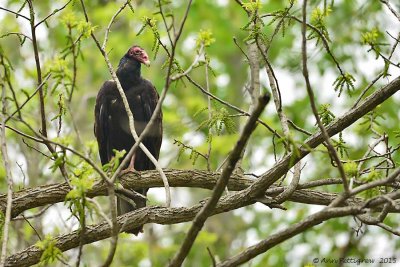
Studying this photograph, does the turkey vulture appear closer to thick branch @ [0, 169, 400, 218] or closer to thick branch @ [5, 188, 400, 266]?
thick branch @ [0, 169, 400, 218]

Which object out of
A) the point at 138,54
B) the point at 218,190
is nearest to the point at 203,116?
the point at 138,54

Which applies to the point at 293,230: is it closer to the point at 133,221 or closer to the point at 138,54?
the point at 133,221

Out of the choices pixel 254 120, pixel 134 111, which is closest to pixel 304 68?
pixel 254 120

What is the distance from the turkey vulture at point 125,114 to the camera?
6.54 metres

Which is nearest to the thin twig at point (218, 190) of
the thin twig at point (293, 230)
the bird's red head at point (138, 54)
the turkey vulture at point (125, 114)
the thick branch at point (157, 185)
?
the thin twig at point (293, 230)

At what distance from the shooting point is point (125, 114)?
6.62 metres

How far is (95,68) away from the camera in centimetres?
1178

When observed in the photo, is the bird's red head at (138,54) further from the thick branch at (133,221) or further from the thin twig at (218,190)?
the thin twig at (218,190)

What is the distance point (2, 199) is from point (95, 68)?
23.3ft

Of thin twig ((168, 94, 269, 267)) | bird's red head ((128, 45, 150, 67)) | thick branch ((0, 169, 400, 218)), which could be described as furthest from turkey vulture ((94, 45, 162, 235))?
thin twig ((168, 94, 269, 267))

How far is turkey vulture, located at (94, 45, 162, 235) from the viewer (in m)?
6.54

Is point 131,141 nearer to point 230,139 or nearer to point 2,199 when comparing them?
point 2,199

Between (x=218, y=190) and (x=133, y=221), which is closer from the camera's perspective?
(x=218, y=190)

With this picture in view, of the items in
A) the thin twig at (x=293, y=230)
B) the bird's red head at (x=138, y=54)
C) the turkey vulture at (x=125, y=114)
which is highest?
the bird's red head at (x=138, y=54)
